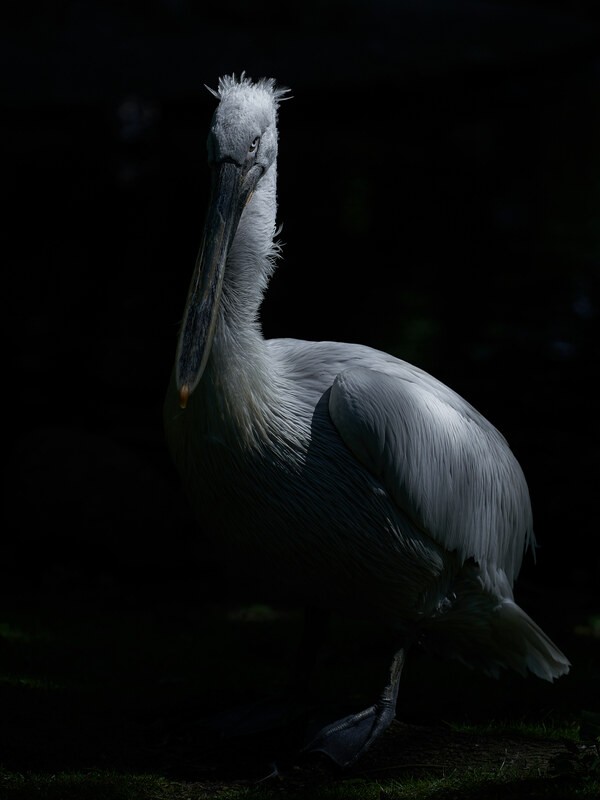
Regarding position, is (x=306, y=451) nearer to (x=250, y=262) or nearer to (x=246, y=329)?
(x=246, y=329)

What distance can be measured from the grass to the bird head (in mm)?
1290

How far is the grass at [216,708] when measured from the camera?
12.8 ft

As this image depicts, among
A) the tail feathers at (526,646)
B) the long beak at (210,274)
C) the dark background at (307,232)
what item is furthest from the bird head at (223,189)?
the dark background at (307,232)

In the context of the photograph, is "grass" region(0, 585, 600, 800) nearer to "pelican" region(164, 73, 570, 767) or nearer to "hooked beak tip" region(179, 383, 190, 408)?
"pelican" region(164, 73, 570, 767)

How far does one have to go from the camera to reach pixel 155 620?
645cm

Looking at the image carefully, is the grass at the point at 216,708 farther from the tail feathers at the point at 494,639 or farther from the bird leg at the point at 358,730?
the tail feathers at the point at 494,639

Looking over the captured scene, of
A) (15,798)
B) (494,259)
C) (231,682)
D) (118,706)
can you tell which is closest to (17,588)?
(231,682)

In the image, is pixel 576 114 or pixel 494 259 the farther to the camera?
pixel 576 114

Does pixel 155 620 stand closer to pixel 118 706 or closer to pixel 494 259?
pixel 118 706

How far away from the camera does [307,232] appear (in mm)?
14305

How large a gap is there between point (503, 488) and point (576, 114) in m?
19.7

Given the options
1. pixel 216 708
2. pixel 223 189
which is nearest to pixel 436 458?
pixel 223 189

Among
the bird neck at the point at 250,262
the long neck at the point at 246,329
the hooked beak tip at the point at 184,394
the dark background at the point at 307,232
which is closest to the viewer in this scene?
the hooked beak tip at the point at 184,394

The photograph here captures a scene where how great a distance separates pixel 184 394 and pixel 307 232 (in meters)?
10.7
